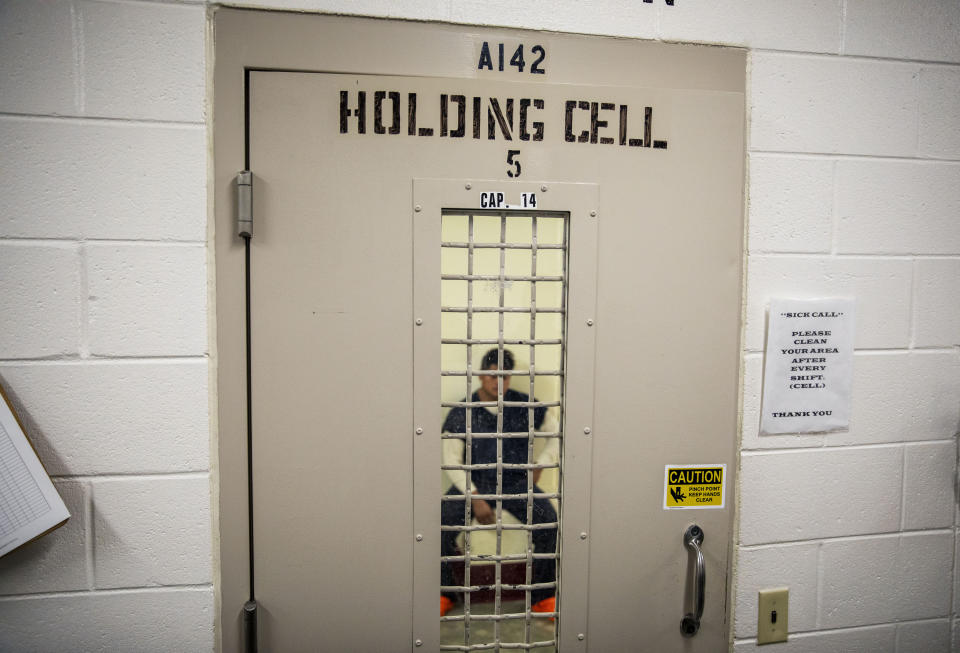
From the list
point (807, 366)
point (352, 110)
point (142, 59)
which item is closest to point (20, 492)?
point (142, 59)

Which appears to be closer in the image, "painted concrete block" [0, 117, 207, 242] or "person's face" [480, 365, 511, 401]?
"painted concrete block" [0, 117, 207, 242]

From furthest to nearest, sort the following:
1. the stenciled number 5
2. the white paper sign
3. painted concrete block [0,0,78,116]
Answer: the white paper sign, the stenciled number 5, painted concrete block [0,0,78,116]

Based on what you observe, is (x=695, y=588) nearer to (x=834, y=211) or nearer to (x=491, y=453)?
(x=491, y=453)

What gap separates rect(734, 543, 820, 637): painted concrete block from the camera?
3.81 ft

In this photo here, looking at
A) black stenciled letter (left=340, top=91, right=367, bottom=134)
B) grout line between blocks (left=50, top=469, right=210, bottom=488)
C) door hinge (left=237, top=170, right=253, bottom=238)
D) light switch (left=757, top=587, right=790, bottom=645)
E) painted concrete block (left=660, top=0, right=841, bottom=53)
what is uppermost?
painted concrete block (left=660, top=0, right=841, bottom=53)

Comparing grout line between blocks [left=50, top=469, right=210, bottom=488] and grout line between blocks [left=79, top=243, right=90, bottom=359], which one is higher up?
grout line between blocks [left=79, top=243, right=90, bottom=359]

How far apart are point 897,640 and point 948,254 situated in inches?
36.7

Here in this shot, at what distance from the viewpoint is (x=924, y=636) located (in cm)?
124

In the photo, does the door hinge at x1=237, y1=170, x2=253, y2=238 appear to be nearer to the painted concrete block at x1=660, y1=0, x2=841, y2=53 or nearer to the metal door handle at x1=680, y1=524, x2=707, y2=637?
the painted concrete block at x1=660, y1=0, x2=841, y2=53

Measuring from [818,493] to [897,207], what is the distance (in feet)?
2.25

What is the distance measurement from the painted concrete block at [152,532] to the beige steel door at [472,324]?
5 cm

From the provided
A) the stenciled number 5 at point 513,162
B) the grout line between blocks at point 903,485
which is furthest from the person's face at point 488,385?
the grout line between blocks at point 903,485

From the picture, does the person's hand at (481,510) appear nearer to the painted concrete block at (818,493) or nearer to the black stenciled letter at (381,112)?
the painted concrete block at (818,493)

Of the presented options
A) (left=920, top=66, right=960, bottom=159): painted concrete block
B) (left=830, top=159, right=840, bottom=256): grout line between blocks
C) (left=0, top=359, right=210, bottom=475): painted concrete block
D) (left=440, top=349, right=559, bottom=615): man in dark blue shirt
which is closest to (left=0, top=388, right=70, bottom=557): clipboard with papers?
(left=0, top=359, right=210, bottom=475): painted concrete block
